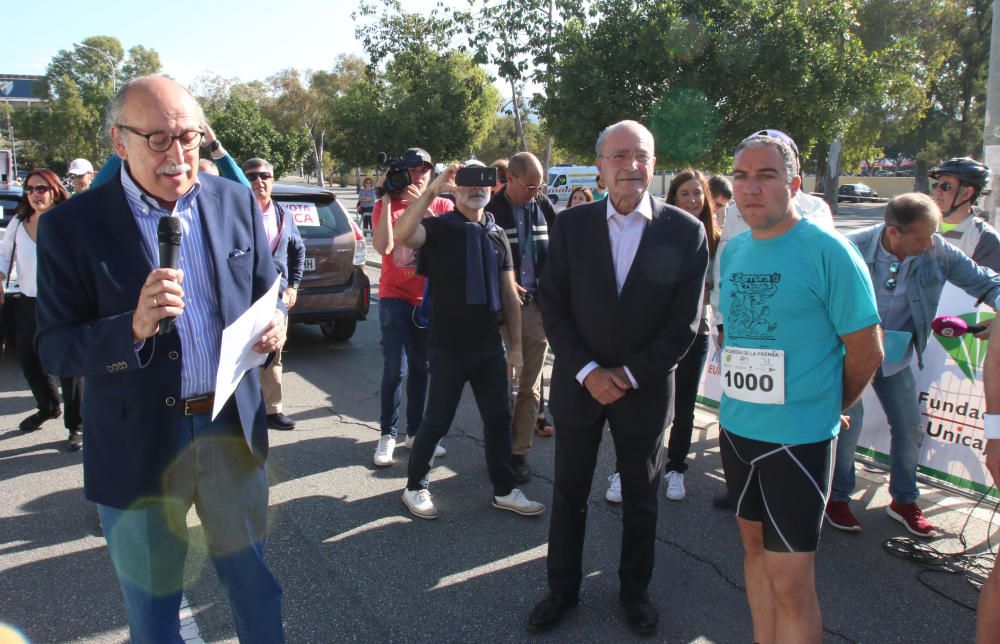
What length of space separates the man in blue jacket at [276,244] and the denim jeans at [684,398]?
2808mm

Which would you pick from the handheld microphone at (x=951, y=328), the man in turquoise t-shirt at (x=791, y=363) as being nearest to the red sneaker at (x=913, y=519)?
the handheld microphone at (x=951, y=328)

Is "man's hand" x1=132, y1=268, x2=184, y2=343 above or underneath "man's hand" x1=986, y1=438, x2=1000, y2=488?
above

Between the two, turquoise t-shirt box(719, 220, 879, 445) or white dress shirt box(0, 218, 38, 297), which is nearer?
turquoise t-shirt box(719, 220, 879, 445)

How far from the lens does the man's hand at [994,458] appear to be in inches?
88.4

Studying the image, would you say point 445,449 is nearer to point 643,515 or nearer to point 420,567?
point 420,567

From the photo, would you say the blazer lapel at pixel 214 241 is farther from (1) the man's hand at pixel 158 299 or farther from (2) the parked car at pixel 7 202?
(2) the parked car at pixel 7 202

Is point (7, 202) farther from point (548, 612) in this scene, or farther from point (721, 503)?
point (721, 503)

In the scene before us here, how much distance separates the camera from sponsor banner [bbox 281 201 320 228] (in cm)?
797

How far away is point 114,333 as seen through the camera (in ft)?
6.18

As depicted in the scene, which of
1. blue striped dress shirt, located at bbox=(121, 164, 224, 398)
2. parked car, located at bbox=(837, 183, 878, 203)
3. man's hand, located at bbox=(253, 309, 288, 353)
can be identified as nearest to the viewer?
blue striped dress shirt, located at bbox=(121, 164, 224, 398)

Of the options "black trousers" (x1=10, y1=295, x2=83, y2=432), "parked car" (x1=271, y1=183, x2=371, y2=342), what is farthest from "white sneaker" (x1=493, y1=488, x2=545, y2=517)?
"parked car" (x1=271, y1=183, x2=371, y2=342)

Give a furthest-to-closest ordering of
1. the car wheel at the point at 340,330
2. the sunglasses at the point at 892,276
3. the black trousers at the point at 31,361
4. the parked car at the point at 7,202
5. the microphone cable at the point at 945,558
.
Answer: the car wheel at the point at 340,330 → the parked car at the point at 7,202 → the black trousers at the point at 31,361 → the sunglasses at the point at 892,276 → the microphone cable at the point at 945,558

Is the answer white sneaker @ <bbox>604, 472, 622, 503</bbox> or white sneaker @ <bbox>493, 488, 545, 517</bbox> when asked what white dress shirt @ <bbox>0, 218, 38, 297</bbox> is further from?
white sneaker @ <bbox>604, 472, 622, 503</bbox>

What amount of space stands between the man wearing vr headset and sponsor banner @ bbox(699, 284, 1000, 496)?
298mm
